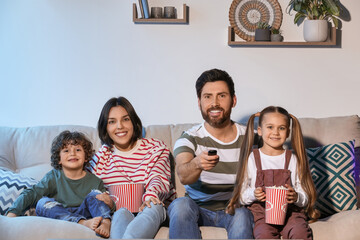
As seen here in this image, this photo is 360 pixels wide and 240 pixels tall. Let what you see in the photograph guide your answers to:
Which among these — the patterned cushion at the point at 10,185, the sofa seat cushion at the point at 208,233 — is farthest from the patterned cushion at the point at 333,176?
the patterned cushion at the point at 10,185

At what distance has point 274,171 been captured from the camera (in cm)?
223

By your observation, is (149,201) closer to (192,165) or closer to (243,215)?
(192,165)

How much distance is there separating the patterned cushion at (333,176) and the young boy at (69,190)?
1.07m

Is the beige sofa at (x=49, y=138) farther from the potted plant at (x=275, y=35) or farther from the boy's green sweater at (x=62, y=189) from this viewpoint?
the potted plant at (x=275, y=35)

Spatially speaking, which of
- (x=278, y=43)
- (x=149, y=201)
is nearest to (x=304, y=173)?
(x=149, y=201)

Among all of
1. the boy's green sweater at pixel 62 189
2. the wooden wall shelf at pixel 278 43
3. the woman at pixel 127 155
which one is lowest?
the boy's green sweater at pixel 62 189

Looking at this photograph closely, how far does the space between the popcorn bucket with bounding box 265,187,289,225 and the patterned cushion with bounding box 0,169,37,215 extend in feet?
4.09

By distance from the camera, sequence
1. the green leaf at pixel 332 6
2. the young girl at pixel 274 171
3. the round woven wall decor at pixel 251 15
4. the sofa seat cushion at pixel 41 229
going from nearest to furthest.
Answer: the sofa seat cushion at pixel 41 229, the young girl at pixel 274 171, the green leaf at pixel 332 6, the round woven wall decor at pixel 251 15

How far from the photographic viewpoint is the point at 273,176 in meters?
2.23

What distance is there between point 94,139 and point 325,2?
1629 millimetres

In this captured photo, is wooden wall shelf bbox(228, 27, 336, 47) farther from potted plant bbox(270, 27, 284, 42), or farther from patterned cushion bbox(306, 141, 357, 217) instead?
patterned cushion bbox(306, 141, 357, 217)

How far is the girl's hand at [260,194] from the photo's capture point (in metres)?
2.12

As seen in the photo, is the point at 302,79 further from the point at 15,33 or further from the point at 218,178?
the point at 15,33

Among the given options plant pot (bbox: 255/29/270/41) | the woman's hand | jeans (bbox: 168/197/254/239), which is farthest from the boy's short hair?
plant pot (bbox: 255/29/270/41)
